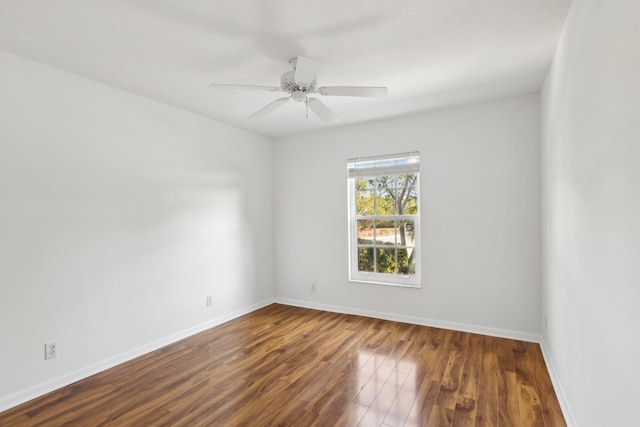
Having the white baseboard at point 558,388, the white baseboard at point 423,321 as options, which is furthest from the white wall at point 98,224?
the white baseboard at point 558,388

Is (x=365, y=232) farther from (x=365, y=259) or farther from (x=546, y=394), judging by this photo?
(x=546, y=394)

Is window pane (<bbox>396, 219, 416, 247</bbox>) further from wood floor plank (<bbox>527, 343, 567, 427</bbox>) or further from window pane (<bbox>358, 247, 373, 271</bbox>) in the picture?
wood floor plank (<bbox>527, 343, 567, 427</bbox>)

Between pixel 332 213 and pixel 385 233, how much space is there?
2.60 ft

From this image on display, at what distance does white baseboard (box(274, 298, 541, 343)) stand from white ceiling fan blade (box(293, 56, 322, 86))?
3016 millimetres

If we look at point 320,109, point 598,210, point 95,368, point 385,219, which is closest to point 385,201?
point 385,219

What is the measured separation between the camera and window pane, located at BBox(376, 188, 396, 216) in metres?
4.26

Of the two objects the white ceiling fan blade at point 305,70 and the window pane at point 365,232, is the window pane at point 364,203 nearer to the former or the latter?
the window pane at point 365,232

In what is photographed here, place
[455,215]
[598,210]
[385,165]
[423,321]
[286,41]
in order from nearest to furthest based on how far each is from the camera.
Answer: [598,210], [286,41], [455,215], [423,321], [385,165]

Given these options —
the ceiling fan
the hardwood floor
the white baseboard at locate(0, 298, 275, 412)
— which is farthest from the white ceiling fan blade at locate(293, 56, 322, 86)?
the white baseboard at locate(0, 298, 275, 412)

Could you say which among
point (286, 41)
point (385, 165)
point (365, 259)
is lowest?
point (365, 259)

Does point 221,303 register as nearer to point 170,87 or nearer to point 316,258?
point 316,258

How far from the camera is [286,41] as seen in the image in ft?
7.48

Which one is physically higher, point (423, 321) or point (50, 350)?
point (50, 350)

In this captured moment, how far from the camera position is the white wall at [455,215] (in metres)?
3.43
